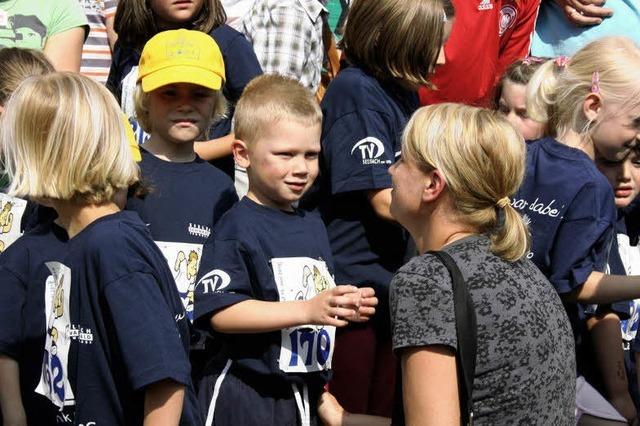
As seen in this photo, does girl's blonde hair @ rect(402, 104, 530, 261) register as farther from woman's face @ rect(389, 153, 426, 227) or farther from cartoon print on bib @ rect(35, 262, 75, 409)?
cartoon print on bib @ rect(35, 262, 75, 409)

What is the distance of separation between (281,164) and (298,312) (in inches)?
24.8

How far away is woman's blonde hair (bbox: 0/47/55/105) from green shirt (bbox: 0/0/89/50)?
32.6 inches

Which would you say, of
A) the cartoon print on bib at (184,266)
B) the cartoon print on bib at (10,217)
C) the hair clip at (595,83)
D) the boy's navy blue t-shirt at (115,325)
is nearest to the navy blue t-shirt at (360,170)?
the cartoon print on bib at (184,266)

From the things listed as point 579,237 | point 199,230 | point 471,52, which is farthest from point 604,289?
point 471,52

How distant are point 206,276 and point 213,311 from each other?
128mm

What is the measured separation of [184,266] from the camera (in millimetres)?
4254

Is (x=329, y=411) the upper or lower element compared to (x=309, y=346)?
lower

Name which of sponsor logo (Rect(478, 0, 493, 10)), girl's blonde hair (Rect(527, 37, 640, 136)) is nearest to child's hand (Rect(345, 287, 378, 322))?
girl's blonde hair (Rect(527, 37, 640, 136))

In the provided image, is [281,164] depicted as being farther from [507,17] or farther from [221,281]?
[507,17]

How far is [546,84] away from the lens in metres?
4.58

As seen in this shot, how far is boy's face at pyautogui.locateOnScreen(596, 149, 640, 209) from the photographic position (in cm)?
465

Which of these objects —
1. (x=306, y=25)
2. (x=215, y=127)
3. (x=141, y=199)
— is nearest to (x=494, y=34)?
(x=306, y=25)

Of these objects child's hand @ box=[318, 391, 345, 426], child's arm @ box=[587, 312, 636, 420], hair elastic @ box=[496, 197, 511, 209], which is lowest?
child's arm @ box=[587, 312, 636, 420]

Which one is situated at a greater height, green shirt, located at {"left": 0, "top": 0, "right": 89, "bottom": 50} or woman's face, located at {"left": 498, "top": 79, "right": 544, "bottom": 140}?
green shirt, located at {"left": 0, "top": 0, "right": 89, "bottom": 50}
